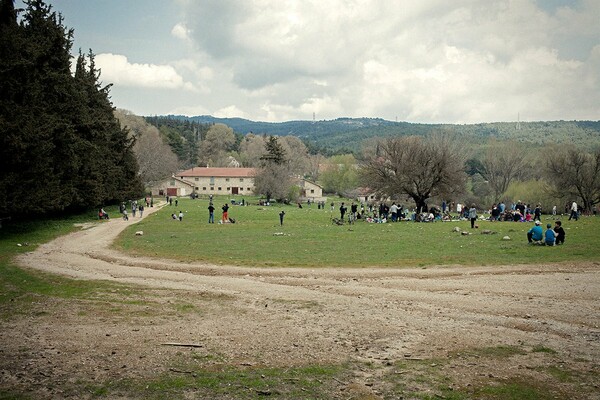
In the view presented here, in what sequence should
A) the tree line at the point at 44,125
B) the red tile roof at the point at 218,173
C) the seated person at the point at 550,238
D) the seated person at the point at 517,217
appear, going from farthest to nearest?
the red tile roof at the point at 218,173 < the seated person at the point at 517,217 < the tree line at the point at 44,125 < the seated person at the point at 550,238

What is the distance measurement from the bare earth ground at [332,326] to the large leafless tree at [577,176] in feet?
137

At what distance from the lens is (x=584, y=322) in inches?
455

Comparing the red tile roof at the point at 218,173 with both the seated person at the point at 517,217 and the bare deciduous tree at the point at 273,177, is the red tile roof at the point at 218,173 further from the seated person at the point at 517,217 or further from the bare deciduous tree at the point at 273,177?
the seated person at the point at 517,217

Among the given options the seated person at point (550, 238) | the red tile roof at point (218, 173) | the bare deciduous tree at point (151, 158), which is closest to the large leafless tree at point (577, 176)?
the seated person at point (550, 238)

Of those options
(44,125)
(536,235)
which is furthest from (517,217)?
(44,125)

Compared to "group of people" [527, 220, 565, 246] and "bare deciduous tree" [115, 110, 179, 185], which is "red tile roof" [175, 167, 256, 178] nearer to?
"bare deciduous tree" [115, 110, 179, 185]

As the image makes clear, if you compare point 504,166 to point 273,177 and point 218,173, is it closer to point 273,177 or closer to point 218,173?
point 273,177

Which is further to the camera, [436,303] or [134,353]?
[436,303]

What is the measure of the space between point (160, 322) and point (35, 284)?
701 cm

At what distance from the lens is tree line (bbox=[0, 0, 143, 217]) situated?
A: 27.4 metres

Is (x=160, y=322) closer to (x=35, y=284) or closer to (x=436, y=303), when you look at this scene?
(x=35, y=284)

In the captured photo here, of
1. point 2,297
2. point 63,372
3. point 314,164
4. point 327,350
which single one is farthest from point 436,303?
point 314,164

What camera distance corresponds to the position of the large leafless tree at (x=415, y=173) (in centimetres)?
4719

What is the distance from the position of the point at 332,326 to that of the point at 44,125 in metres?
25.8
